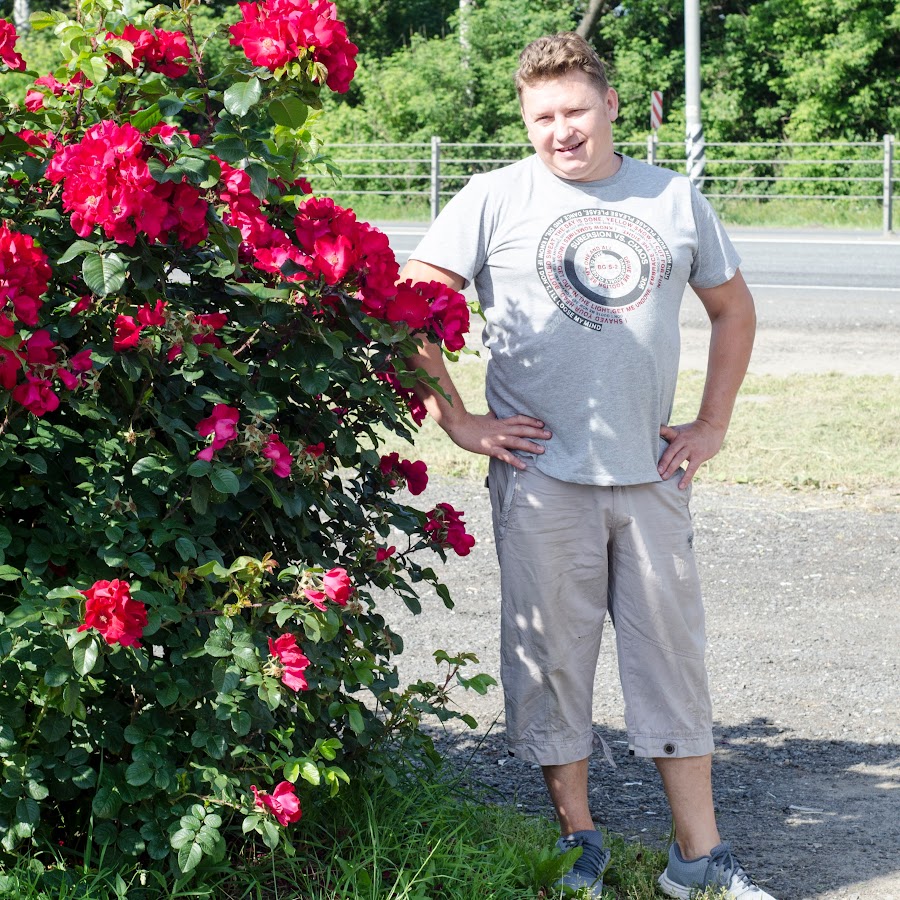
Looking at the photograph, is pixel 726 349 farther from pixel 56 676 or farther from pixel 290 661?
pixel 56 676

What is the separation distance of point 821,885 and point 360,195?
20501mm

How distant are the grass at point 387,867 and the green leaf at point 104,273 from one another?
101 centimetres

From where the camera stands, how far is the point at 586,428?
288cm

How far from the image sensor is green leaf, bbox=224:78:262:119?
2.20 metres

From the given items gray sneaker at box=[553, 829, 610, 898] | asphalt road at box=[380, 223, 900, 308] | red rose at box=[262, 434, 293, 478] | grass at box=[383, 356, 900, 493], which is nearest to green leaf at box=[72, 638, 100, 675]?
red rose at box=[262, 434, 293, 478]

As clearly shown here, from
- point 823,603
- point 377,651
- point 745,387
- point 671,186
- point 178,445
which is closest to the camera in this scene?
point 178,445

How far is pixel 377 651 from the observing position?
2.73m

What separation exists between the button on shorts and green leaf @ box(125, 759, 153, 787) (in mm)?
1000

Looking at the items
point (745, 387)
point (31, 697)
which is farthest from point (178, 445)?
point (745, 387)

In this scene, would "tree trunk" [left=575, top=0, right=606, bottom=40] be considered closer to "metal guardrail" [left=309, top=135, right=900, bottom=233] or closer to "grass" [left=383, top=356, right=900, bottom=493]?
"metal guardrail" [left=309, top=135, right=900, bottom=233]

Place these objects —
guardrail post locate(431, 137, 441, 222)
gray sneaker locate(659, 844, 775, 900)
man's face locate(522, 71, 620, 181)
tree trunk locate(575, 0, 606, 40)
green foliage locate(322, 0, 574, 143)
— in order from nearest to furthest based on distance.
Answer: man's face locate(522, 71, 620, 181), gray sneaker locate(659, 844, 775, 900), guardrail post locate(431, 137, 441, 222), green foliage locate(322, 0, 574, 143), tree trunk locate(575, 0, 606, 40)

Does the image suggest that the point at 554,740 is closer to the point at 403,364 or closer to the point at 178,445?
the point at 403,364

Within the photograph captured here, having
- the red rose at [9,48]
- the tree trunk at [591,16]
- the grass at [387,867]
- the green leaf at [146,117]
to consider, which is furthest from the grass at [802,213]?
the green leaf at [146,117]

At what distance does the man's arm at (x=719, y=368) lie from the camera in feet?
9.91
